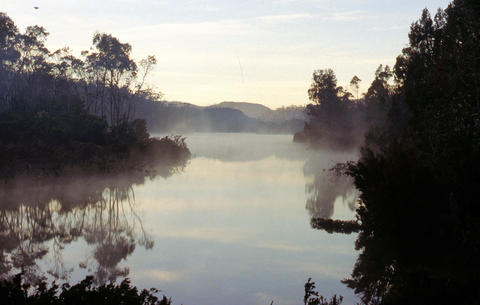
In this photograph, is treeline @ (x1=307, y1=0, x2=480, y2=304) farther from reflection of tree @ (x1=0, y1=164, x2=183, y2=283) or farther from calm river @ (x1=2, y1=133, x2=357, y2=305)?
reflection of tree @ (x1=0, y1=164, x2=183, y2=283)

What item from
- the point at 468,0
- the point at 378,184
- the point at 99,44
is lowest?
the point at 378,184

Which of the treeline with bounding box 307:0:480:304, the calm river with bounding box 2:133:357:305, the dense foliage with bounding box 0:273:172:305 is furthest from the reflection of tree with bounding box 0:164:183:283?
the treeline with bounding box 307:0:480:304

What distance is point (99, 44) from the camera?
6831 centimetres

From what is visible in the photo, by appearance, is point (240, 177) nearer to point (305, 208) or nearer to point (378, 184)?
point (305, 208)

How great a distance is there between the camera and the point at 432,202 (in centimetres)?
1462

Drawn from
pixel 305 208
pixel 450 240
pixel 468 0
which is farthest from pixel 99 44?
pixel 450 240

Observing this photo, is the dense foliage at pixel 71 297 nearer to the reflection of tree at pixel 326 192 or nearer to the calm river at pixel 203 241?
the calm river at pixel 203 241

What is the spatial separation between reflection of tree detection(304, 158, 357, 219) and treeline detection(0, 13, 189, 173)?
17388 mm

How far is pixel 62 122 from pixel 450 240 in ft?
127

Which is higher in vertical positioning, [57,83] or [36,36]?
[36,36]

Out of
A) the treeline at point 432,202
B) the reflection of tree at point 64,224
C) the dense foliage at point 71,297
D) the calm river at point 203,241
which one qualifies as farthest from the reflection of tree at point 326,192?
the dense foliage at point 71,297

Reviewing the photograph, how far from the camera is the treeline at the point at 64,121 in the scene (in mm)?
36906

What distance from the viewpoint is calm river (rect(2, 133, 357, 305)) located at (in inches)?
516

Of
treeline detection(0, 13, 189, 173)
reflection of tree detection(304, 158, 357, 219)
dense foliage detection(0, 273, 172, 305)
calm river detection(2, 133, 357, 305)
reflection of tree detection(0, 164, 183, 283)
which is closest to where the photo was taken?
dense foliage detection(0, 273, 172, 305)
